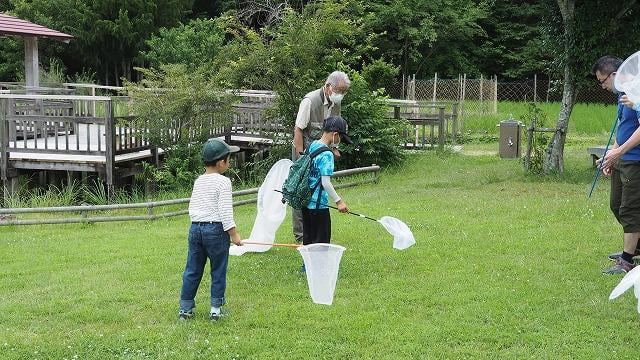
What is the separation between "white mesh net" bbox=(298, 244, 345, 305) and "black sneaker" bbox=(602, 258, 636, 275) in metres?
2.49

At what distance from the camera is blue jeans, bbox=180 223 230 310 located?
527 cm

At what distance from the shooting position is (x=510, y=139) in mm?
15891

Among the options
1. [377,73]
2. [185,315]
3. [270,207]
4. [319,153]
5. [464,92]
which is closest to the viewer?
[185,315]

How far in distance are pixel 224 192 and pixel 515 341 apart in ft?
6.99

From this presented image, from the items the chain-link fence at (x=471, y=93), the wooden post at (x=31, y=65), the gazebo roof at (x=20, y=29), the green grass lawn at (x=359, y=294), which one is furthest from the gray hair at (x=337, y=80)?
the wooden post at (x=31, y=65)

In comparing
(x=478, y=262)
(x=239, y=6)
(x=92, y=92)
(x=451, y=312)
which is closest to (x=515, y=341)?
(x=451, y=312)

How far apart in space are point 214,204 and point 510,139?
11.6 metres

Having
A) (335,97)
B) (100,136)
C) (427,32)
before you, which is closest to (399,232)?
(335,97)

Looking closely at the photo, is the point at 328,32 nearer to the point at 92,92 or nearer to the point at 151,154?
the point at 151,154

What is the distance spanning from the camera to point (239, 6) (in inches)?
1396

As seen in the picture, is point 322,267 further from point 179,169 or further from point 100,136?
point 100,136

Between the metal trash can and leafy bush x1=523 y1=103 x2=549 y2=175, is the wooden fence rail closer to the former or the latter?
leafy bush x1=523 y1=103 x2=549 y2=175

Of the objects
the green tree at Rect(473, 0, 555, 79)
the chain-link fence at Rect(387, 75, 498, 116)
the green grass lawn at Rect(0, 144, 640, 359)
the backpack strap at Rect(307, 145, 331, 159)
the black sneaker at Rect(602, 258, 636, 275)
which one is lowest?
the green grass lawn at Rect(0, 144, 640, 359)

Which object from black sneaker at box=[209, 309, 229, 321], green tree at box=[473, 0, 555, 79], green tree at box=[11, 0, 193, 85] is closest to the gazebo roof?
green tree at box=[11, 0, 193, 85]
